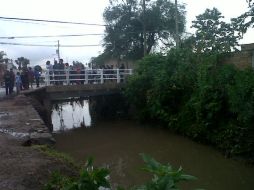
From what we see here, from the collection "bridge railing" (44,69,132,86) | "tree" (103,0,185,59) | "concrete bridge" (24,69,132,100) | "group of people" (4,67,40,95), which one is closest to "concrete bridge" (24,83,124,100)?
"concrete bridge" (24,69,132,100)

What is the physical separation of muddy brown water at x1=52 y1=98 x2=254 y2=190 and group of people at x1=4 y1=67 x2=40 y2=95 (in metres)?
3.26

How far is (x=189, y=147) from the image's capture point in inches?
646

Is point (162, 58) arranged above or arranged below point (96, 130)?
above

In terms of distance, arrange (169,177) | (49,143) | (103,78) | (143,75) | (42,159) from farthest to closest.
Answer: (103,78) → (143,75) → (49,143) → (42,159) → (169,177)

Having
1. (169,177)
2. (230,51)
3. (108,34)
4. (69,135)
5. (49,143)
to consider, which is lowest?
(69,135)

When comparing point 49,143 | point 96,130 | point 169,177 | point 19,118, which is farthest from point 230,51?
point 169,177

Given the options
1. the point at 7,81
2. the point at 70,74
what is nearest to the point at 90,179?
the point at 7,81

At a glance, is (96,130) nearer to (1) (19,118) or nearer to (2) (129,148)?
(2) (129,148)

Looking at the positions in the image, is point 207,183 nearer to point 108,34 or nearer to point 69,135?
point 69,135

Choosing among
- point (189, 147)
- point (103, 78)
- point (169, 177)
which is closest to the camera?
point (169, 177)

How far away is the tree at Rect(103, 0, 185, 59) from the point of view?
128ft

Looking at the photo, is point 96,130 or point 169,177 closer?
point 169,177

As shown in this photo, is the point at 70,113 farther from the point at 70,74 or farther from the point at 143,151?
the point at 143,151

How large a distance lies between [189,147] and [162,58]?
7.97 metres
